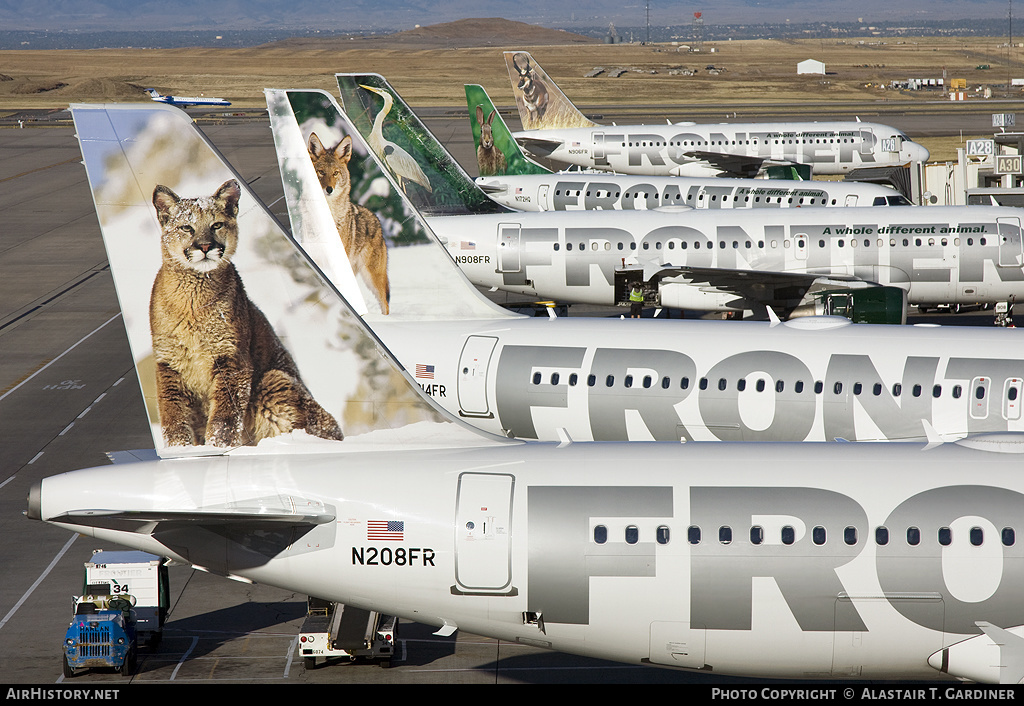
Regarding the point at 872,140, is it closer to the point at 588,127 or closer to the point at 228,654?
the point at 588,127

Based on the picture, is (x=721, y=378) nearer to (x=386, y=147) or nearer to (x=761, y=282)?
(x=761, y=282)

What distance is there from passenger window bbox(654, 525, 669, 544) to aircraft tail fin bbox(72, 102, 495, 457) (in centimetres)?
342

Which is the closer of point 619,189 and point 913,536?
point 913,536

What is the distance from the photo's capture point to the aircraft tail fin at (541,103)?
7994cm

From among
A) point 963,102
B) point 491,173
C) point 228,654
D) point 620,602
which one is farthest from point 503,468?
point 963,102

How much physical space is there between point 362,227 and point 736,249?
18.5 m

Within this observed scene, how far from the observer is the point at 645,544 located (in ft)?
47.5

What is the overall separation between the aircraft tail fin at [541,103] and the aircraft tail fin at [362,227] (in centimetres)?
5678

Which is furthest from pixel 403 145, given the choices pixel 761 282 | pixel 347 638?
pixel 347 638

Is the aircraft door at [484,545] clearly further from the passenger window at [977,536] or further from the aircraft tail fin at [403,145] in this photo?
the aircraft tail fin at [403,145]

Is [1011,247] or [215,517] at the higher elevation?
[1011,247]

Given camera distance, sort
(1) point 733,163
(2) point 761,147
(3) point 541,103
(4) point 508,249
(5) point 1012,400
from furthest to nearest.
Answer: (3) point 541,103
(2) point 761,147
(1) point 733,163
(4) point 508,249
(5) point 1012,400

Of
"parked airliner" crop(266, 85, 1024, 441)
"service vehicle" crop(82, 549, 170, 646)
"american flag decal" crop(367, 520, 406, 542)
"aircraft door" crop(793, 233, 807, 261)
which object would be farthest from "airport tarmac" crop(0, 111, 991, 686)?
"aircraft door" crop(793, 233, 807, 261)

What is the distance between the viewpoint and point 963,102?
13438cm
